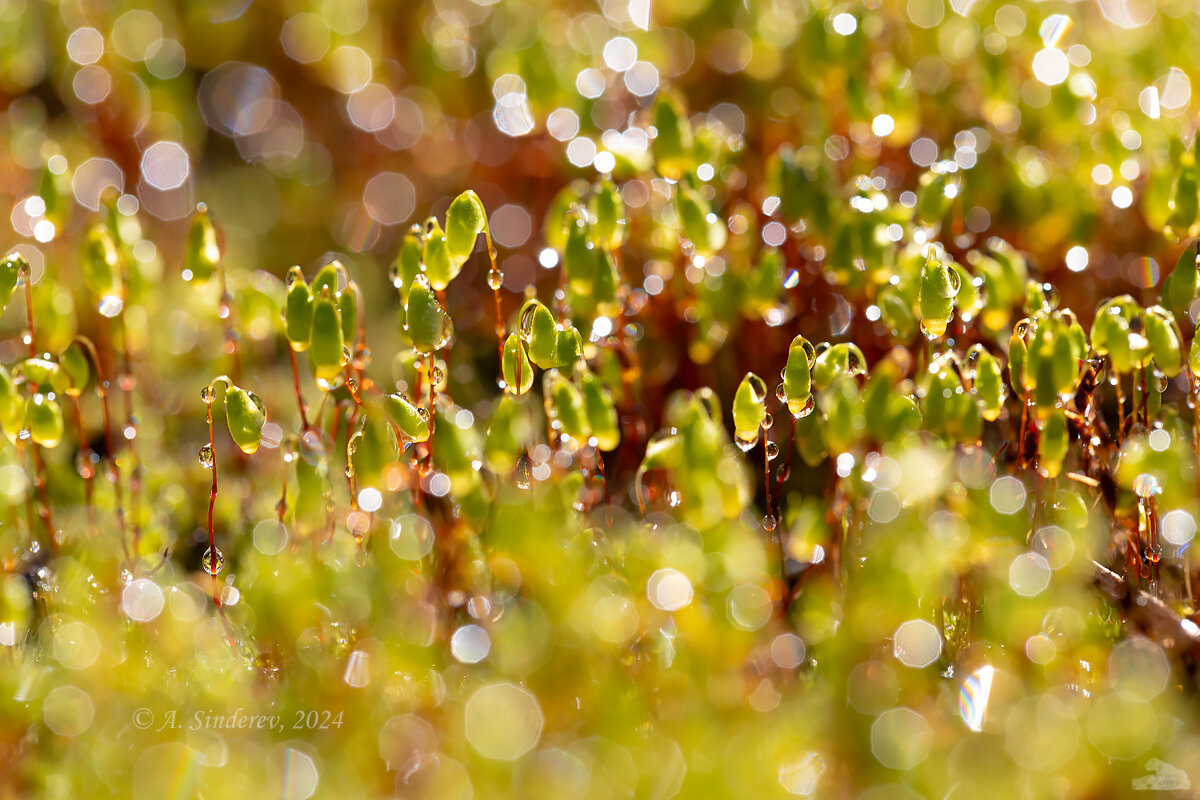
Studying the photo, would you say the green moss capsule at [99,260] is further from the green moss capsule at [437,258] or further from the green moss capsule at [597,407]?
the green moss capsule at [597,407]

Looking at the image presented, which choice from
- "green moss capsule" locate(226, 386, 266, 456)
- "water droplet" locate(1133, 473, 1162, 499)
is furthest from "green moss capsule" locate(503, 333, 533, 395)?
"water droplet" locate(1133, 473, 1162, 499)

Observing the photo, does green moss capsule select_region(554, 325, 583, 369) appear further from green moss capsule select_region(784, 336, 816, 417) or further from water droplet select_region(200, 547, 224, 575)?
water droplet select_region(200, 547, 224, 575)

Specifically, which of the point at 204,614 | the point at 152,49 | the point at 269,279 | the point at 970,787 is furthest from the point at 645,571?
the point at 152,49

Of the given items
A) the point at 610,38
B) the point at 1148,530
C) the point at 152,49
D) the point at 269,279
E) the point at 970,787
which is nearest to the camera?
the point at 970,787

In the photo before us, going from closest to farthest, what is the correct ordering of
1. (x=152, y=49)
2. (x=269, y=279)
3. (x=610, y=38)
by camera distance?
(x=269, y=279) → (x=610, y=38) → (x=152, y=49)

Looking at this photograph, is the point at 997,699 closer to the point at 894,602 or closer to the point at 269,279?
the point at 894,602

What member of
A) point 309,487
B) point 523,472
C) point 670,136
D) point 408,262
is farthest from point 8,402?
point 670,136
